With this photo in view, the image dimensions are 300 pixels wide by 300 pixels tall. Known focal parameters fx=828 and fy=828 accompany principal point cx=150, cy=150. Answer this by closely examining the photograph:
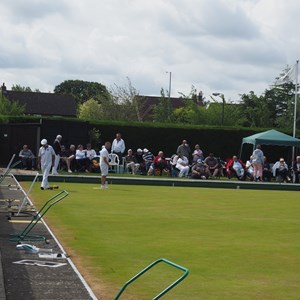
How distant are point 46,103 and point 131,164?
59601 mm

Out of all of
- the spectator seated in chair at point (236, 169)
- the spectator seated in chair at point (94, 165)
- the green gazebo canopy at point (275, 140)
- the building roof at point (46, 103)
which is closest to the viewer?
the spectator seated in chair at point (94, 165)

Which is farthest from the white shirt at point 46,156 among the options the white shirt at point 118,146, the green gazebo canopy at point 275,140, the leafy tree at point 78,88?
the leafy tree at point 78,88

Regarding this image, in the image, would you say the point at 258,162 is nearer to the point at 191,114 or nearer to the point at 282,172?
the point at 282,172

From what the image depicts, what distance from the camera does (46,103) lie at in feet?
292

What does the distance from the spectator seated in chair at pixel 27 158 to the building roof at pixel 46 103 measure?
57.2 meters

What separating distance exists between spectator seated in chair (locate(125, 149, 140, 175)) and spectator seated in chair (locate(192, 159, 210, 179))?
2247 mm

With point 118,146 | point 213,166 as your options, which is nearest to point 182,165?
point 213,166

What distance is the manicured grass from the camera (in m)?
8.12

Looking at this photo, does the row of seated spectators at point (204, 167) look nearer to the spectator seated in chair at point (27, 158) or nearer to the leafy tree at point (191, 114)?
the spectator seated in chair at point (27, 158)

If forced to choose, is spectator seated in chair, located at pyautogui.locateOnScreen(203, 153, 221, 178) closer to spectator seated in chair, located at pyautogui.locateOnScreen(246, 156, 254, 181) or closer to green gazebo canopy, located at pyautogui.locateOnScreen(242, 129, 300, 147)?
spectator seated in chair, located at pyautogui.locateOnScreen(246, 156, 254, 181)

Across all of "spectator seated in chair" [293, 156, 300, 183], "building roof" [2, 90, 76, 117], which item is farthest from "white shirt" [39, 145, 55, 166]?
"building roof" [2, 90, 76, 117]

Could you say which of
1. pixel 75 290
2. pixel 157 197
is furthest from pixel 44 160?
pixel 75 290

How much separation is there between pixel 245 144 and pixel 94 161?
8542 mm

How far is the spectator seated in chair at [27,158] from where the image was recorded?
2927 centimetres
